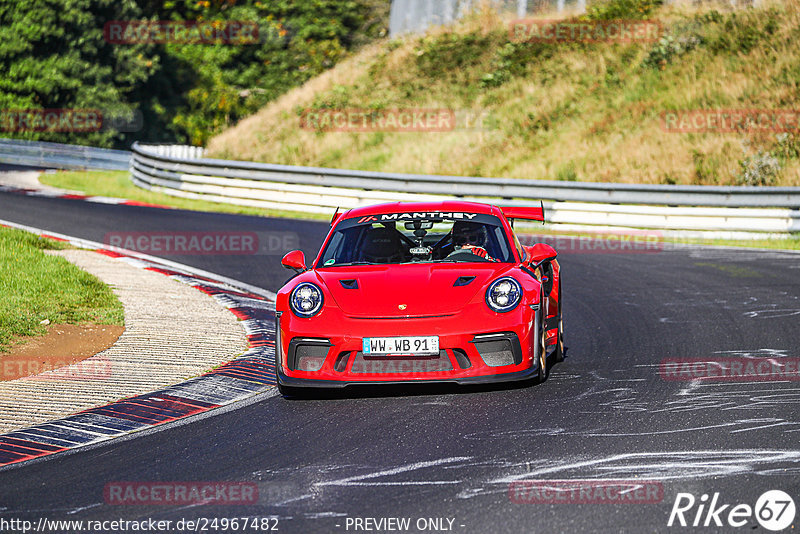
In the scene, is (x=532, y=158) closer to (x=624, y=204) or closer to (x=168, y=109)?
(x=624, y=204)

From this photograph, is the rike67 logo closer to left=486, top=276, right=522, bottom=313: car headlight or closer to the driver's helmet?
left=486, top=276, right=522, bottom=313: car headlight

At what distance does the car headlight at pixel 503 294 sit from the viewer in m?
7.47

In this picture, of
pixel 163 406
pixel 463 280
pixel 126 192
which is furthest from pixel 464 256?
pixel 126 192

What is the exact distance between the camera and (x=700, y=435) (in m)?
6.32

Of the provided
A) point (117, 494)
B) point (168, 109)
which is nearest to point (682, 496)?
point (117, 494)

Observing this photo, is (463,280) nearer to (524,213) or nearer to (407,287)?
(407,287)

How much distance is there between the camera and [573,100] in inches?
1182

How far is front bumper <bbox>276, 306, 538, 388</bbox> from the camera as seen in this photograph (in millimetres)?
7242

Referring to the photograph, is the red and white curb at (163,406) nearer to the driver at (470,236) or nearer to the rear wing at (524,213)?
the driver at (470,236)

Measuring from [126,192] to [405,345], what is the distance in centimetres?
2135

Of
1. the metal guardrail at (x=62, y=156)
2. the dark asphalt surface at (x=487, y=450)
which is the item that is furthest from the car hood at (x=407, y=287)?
the metal guardrail at (x=62, y=156)

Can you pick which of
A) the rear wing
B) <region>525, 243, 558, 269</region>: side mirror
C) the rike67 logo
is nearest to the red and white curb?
<region>525, 243, 558, 269</region>: side mirror

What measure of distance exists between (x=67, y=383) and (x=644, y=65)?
2467 cm

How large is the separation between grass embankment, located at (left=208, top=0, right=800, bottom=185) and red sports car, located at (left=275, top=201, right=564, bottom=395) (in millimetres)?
16110
